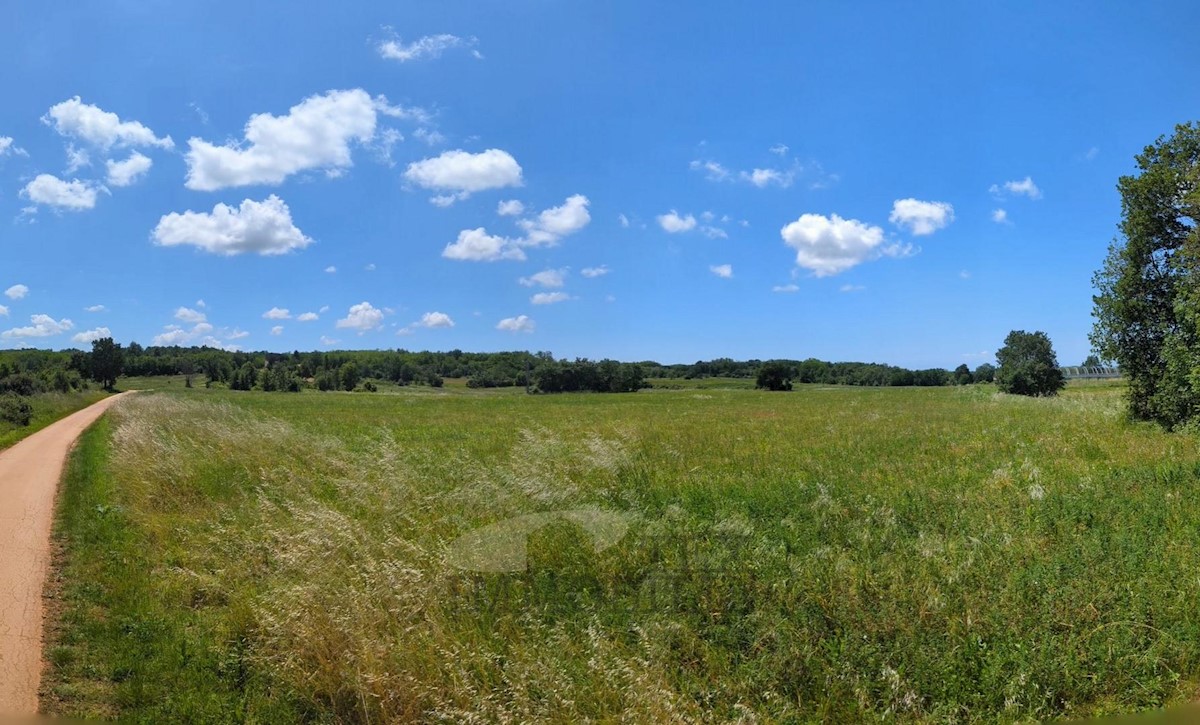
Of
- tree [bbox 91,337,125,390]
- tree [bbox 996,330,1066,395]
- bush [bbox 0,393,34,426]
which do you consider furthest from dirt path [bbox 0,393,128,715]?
tree [bbox 91,337,125,390]

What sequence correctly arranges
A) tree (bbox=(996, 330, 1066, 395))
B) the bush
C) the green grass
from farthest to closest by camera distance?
tree (bbox=(996, 330, 1066, 395)), the bush, the green grass

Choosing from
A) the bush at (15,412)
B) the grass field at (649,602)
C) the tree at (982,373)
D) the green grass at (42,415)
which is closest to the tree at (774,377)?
the tree at (982,373)

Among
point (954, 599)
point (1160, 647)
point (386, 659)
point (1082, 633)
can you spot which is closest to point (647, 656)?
point (386, 659)

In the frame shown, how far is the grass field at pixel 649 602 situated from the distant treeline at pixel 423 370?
103 meters

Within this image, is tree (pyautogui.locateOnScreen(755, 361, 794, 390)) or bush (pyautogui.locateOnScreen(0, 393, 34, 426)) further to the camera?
tree (pyautogui.locateOnScreen(755, 361, 794, 390))

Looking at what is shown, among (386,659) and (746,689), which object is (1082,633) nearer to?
(746,689)

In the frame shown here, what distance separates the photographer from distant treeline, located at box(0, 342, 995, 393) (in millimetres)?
119625

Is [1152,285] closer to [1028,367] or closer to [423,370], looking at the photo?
[1028,367]

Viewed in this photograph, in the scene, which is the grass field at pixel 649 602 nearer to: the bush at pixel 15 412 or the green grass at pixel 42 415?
the green grass at pixel 42 415

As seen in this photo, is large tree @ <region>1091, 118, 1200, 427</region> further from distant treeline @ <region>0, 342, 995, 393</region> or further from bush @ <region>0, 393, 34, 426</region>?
distant treeline @ <region>0, 342, 995, 393</region>

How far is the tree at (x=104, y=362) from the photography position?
114m

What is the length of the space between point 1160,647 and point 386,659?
6592 mm

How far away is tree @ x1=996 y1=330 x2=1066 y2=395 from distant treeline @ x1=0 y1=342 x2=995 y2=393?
45264 mm

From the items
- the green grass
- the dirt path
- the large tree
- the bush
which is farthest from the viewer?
the bush
